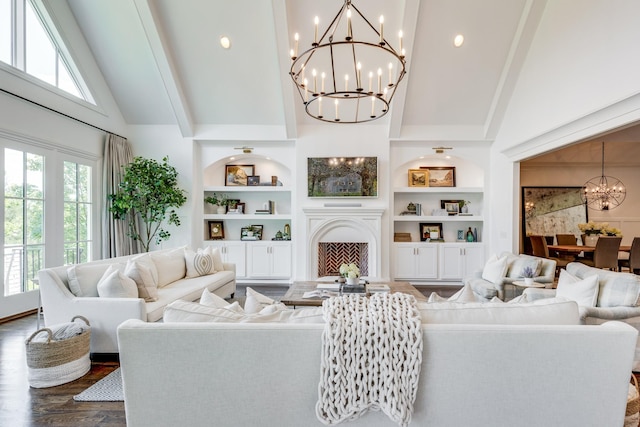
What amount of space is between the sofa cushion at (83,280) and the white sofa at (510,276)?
13.2 feet

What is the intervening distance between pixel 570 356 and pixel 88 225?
6288 millimetres

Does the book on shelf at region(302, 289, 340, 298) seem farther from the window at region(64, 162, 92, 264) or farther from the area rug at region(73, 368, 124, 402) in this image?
the window at region(64, 162, 92, 264)

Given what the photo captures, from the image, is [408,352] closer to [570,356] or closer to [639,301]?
[570,356]

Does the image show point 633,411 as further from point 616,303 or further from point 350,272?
point 350,272

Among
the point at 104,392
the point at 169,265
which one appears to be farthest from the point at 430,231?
the point at 104,392

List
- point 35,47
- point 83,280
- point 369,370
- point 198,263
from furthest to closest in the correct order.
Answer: point 198,263 → point 35,47 → point 83,280 → point 369,370

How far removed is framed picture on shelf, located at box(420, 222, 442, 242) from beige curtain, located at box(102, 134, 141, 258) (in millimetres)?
5328

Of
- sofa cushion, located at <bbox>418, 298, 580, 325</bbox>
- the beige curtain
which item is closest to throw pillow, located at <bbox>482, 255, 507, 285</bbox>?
sofa cushion, located at <bbox>418, 298, 580, 325</bbox>

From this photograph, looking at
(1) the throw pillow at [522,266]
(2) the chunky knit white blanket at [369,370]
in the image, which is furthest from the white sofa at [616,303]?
(2) the chunky knit white blanket at [369,370]

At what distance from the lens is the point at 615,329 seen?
1.55 metres

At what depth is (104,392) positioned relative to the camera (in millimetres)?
2523

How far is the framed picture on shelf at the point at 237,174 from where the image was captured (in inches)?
272

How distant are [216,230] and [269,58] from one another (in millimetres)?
3318

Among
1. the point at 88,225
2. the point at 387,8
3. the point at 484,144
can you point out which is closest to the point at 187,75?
the point at 88,225
